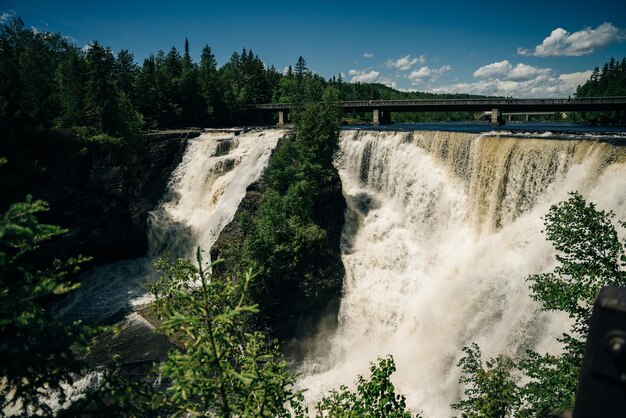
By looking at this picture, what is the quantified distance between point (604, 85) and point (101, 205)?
379 ft

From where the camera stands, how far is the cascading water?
18656 mm

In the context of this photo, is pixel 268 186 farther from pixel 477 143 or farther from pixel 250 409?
pixel 250 409

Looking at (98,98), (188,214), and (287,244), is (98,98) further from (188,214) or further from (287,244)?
(287,244)

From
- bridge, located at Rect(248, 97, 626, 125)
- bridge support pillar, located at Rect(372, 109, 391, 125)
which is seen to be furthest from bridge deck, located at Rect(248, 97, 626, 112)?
bridge support pillar, located at Rect(372, 109, 391, 125)

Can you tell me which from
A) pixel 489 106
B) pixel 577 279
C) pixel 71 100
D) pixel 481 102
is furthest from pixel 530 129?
pixel 71 100

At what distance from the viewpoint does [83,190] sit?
1188 inches

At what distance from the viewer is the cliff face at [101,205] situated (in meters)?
28.5

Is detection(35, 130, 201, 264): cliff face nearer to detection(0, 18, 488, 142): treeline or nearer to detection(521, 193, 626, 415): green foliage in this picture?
detection(0, 18, 488, 142): treeline

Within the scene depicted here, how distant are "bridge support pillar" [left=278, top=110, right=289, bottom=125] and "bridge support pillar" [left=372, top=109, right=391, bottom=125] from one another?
Result: 1578 centimetres

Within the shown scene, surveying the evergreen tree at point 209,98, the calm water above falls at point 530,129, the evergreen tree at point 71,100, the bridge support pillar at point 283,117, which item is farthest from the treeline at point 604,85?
the evergreen tree at point 71,100

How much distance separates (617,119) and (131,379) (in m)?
83.1

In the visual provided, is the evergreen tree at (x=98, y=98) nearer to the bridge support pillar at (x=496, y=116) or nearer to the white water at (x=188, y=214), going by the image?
the white water at (x=188, y=214)

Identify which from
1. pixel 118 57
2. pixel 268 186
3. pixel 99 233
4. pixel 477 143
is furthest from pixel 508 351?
pixel 118 57

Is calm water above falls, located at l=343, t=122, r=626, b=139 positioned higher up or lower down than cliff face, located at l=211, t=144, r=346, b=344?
higher up
